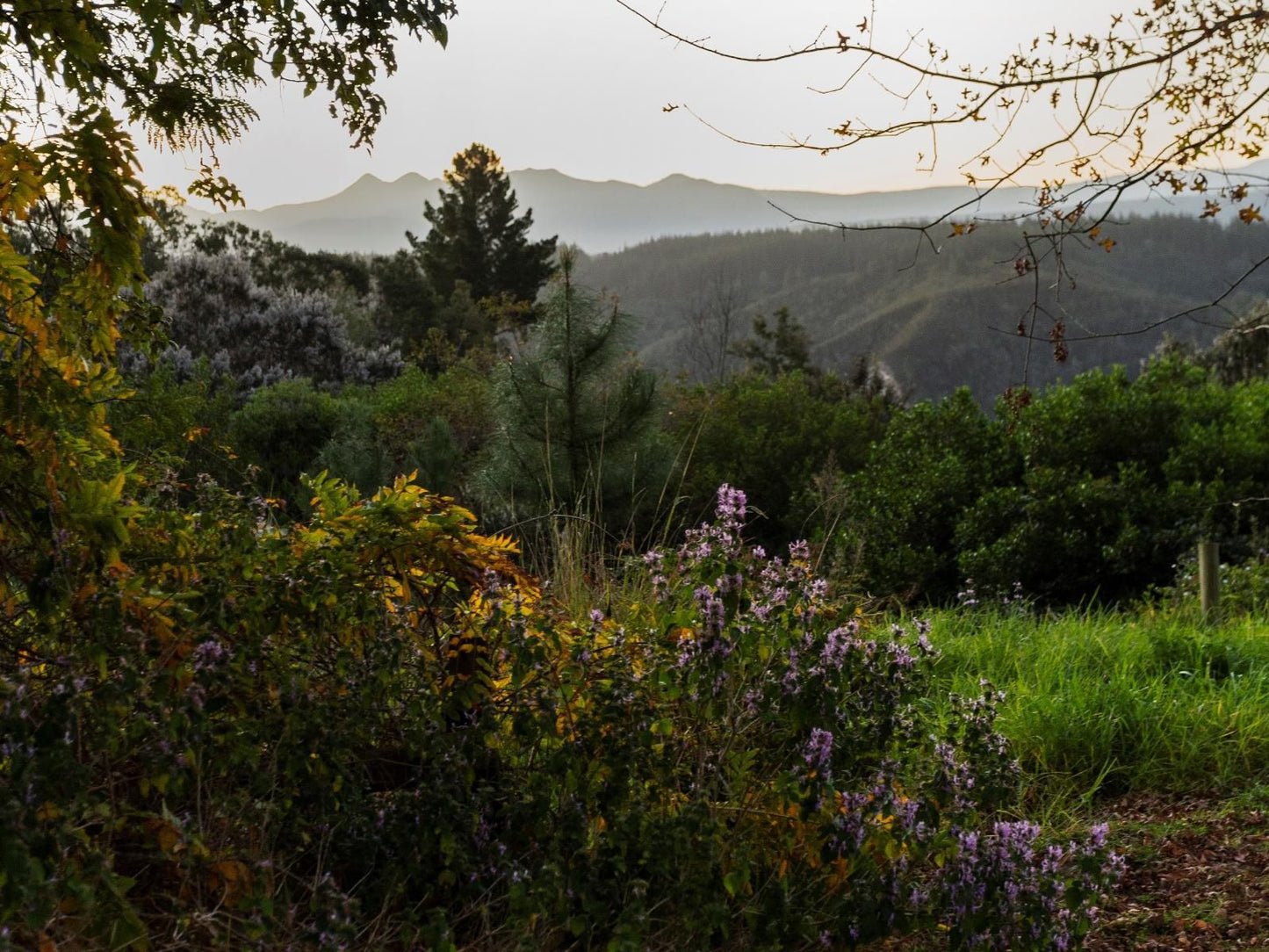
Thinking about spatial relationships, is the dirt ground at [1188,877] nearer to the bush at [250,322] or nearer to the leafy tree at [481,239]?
the bush at [250,322]

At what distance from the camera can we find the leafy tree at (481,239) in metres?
37.5

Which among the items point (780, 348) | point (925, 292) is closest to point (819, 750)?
point (780, 348)

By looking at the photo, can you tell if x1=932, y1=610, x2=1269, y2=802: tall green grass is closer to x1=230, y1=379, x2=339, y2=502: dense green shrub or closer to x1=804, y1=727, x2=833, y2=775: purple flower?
x1=804, y1=727, x2=833, y2=775: purple flower

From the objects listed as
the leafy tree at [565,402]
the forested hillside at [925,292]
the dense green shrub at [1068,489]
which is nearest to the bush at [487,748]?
the dense green shrub at [1068,489]

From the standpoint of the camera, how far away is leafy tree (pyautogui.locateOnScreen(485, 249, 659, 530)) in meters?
8.39

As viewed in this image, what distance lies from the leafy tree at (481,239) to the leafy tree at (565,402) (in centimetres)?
2867

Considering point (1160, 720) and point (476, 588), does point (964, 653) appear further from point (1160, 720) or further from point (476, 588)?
point (476, 588)

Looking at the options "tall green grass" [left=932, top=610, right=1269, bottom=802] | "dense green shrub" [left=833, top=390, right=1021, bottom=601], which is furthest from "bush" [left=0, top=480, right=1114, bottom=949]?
"dense green shrub" [left=833, top=390, right=1021, bottom=601]

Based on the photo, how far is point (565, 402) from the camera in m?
8.48

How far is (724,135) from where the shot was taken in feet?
10.7

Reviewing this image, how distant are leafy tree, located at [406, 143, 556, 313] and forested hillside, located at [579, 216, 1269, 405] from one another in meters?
5.14

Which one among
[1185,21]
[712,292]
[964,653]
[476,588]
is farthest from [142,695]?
[712,292]

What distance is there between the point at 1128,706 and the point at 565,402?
5240 mm

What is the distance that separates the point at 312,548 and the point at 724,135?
5.64ft
